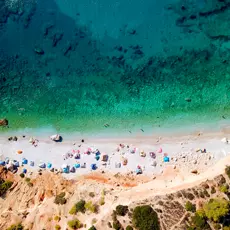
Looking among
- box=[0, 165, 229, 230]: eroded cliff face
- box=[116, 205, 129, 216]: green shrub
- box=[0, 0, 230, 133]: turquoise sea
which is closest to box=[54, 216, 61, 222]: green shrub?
box=[0, 165, 229, 230]: eroded cliff face

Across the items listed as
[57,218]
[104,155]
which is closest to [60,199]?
[57,218]

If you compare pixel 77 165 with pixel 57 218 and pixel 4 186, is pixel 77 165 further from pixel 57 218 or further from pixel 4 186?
pixel 4 186

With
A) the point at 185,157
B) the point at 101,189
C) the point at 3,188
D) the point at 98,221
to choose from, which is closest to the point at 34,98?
the point at 3,188

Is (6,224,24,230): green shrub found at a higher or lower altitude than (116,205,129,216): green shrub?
lower

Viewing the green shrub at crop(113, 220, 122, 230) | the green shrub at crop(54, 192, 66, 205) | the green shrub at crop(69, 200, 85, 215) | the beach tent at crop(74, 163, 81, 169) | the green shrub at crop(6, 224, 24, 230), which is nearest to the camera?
the green shrub at crop(113, 220, 122, 230)

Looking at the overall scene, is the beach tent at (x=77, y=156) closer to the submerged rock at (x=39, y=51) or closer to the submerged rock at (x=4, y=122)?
the submerged rock at (x=4, y=122)

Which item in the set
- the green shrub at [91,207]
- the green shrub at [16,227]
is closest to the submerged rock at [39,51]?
the green shrub at [91,207]

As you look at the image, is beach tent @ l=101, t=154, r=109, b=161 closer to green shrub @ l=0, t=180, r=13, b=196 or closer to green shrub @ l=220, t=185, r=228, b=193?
green shrub @ l=0, t=180, r=13, b=196
